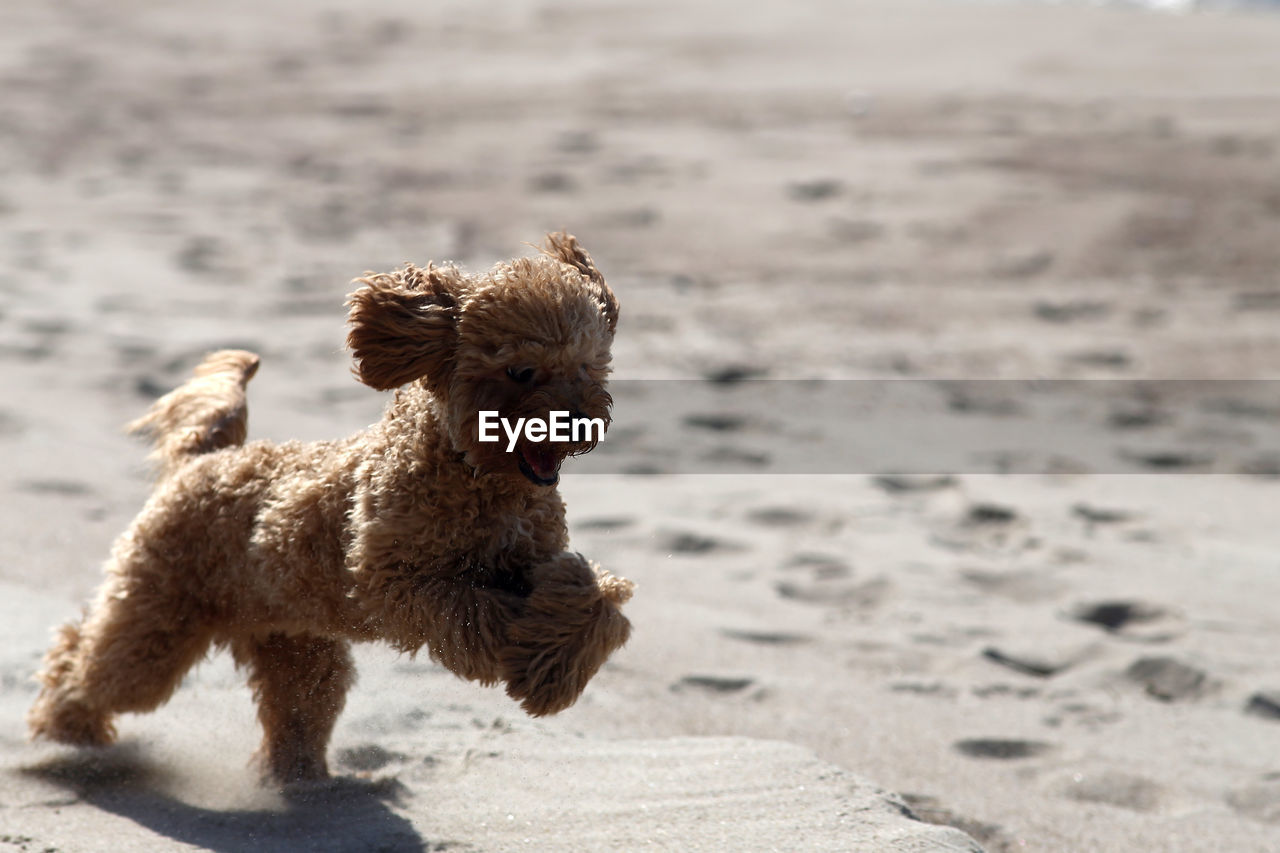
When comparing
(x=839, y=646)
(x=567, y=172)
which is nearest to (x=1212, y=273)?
(x=567, y=172)

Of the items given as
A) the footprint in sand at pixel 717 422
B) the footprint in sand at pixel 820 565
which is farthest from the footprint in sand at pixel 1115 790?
the footprint in sand at pixel 717 422

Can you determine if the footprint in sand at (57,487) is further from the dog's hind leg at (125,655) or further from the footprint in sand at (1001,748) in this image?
the footprint in sand at (1001,748)

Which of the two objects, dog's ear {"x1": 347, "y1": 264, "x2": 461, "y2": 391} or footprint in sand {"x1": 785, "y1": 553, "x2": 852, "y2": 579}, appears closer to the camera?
dog's ear {"x1": 347, "y1": 264, "x2": 461, "y2": 391}

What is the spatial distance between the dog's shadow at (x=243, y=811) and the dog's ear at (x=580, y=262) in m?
1.37

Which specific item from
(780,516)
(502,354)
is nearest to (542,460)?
(502,354)

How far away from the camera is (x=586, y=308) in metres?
3.00

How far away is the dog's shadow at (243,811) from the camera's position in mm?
3396

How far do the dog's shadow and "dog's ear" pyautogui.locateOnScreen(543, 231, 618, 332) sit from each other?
4.49ft

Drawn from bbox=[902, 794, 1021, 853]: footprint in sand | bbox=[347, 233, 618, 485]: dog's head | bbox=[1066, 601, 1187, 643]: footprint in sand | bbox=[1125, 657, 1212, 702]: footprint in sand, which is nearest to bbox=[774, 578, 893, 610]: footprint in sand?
bbox=[1066, 601, 1187, 643]: footprint in sand

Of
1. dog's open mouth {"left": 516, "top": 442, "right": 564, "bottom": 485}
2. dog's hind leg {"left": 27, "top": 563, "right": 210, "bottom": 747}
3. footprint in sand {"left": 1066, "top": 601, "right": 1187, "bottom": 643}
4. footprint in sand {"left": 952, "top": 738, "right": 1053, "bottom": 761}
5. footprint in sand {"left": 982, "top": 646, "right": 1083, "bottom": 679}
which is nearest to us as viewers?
dog's open mouth {"left": 516, "top": 442, "right": 564, "bottom": 485}

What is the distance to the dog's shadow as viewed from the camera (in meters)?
3.40

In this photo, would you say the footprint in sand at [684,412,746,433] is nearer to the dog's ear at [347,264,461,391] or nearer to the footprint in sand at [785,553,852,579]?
the footprint in sand at [785,553,852,579]

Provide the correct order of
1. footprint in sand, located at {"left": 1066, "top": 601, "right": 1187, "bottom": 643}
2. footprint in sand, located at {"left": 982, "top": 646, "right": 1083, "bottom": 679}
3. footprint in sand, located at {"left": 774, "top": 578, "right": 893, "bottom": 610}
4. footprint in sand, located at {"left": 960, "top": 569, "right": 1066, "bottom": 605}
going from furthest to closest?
footprint in sand, located at {"left": 960, "top": 569, "right": 1066, "bottom": 605} → footprint in sand, located at {"left": 774, "top": 578, "right": 893, "bottom": 610} → footprint in sand, located at {"left": 1066, "top": 601, "right": 1187, "bottom": 643} → footprint in sand, located at {"left": 982, "top": 646, "right": 1083, "bottom": 679}

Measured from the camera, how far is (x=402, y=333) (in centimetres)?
301
